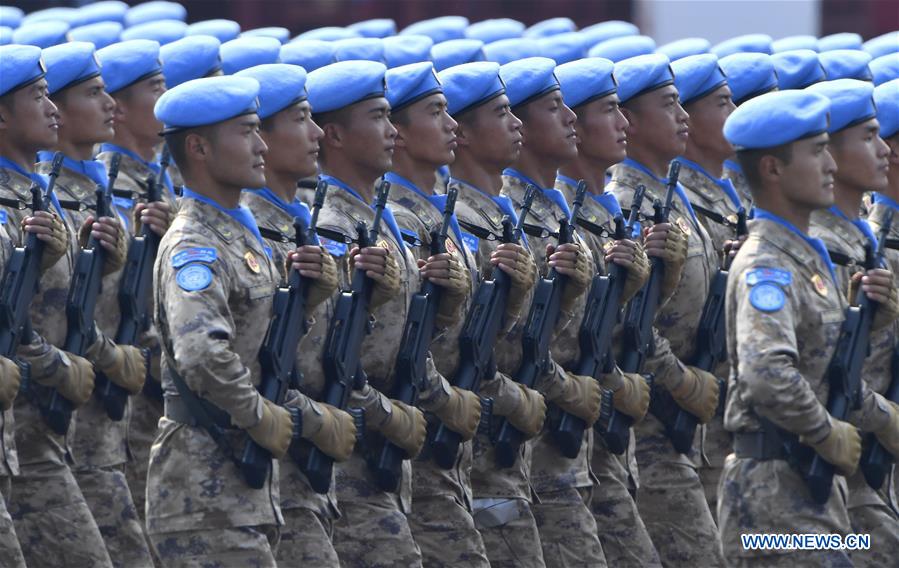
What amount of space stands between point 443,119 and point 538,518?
5.38 feet

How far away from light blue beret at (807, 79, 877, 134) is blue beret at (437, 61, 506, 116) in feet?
5.18

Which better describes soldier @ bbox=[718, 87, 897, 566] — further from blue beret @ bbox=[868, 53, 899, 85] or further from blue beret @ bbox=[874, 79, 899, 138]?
blue beret @ bbox=[868, 53, 899, 85]

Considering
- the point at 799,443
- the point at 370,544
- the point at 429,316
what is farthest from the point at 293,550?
the point at 799,443

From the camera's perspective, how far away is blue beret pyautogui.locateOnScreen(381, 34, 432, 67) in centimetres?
1384

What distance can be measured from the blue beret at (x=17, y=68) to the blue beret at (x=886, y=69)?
496 centimetres

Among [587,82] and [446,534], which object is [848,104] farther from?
[446,534]

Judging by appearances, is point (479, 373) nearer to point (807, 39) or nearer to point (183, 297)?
point (183, 297)

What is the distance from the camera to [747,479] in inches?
340

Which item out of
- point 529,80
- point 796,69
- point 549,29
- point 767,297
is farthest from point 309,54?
point 767,297

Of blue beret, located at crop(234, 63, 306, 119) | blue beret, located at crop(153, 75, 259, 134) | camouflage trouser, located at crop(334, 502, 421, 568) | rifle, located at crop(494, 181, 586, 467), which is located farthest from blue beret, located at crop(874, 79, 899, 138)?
blue beret, located at crop(153, 75, 259, 134)

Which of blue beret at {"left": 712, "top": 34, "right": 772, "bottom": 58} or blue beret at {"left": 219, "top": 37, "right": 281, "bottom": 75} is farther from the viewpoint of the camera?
blue beret at {"left": 712, "top": 34, "right": 772, "bottom": 58}

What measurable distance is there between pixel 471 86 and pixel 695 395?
163 centimetres

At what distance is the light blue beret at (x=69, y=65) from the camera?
11.0 metres

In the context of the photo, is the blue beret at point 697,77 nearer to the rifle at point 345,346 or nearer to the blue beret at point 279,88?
the blue beret at point 279,88
